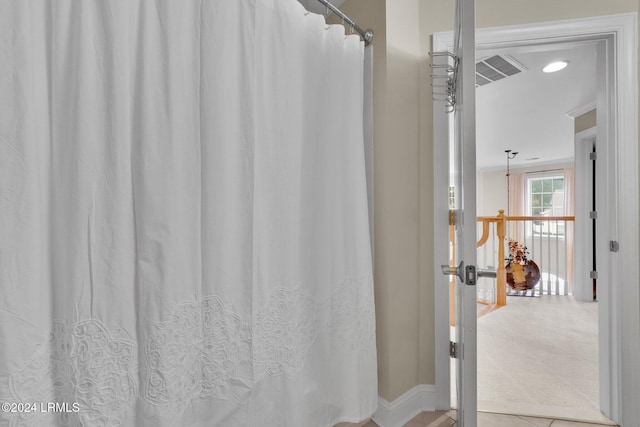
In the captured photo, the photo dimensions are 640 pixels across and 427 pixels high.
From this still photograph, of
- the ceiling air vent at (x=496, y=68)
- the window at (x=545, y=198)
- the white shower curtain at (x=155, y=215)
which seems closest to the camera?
the white shower curtain at (x=155, y=215)

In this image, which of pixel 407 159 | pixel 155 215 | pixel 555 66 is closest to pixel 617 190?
pixel 407 159

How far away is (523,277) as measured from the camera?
418 cm

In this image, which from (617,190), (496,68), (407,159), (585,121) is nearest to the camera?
→ (617,190)

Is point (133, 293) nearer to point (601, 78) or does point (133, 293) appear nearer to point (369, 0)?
point (369, 0)

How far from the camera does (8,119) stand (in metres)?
0.62

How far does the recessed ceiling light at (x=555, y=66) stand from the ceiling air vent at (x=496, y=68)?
0.22m

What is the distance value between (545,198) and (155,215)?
8.75 meters

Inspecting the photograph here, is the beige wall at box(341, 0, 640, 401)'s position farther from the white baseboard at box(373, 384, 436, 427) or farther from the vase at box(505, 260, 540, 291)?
the vase at box(505, 260, 540, 291)

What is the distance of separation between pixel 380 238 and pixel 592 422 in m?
1.44

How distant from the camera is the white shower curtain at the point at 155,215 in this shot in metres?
0.64

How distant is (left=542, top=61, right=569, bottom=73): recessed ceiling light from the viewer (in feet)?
8.31

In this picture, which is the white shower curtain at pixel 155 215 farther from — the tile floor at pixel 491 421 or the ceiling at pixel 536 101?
the ceiling at pixel 536 101

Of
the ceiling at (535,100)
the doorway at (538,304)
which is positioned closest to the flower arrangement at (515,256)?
the doorway at (538,304)

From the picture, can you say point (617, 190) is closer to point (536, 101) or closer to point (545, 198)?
point (536, 101)
